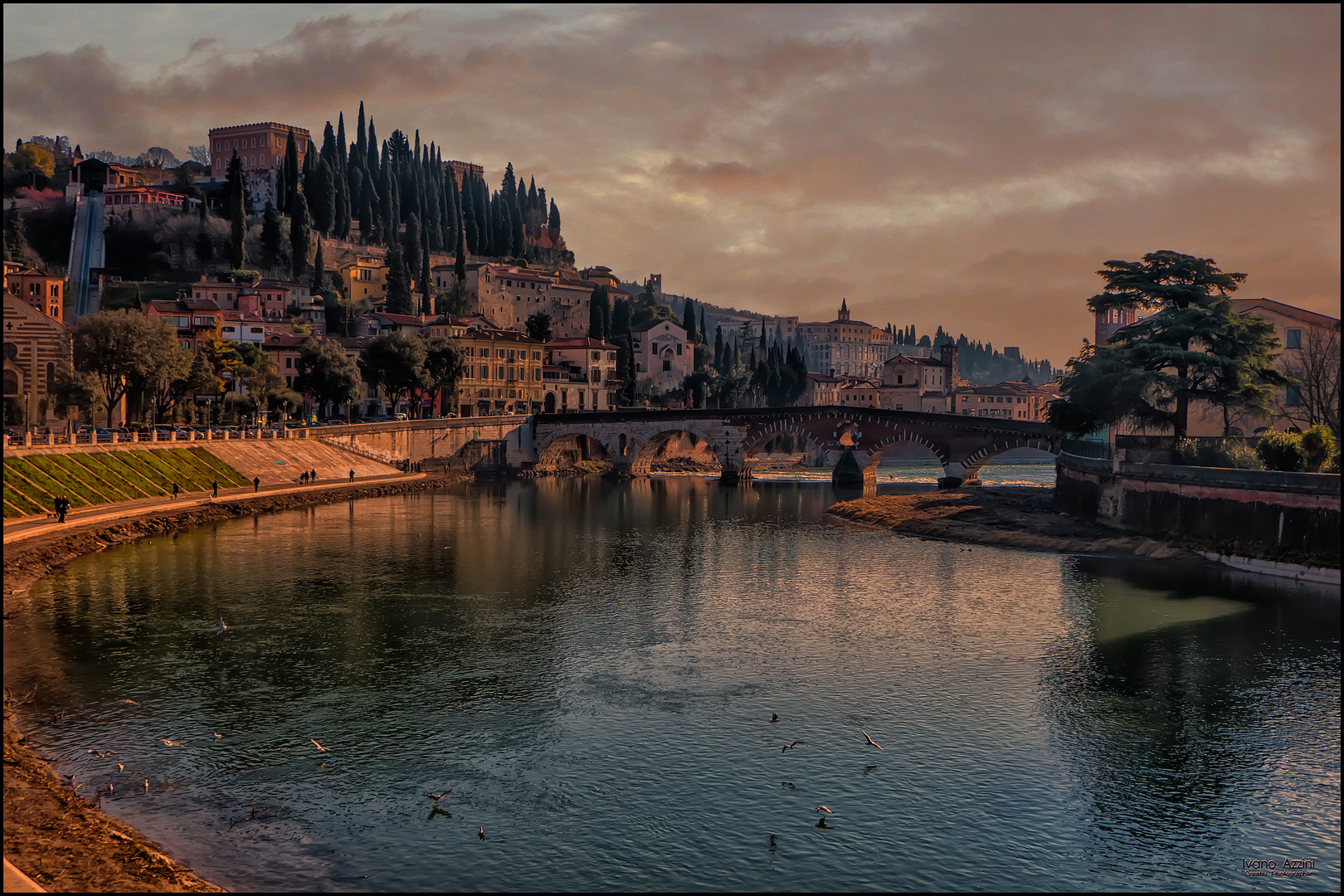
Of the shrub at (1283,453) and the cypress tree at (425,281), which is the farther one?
the cypress tree at (425,281)

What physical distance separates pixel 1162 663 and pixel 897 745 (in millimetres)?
12494

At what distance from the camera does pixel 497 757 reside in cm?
2520

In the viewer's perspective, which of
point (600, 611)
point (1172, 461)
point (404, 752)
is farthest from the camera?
point (1172, 461)

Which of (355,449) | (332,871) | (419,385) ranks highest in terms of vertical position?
(419,385)

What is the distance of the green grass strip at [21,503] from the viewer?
5325 centimetres

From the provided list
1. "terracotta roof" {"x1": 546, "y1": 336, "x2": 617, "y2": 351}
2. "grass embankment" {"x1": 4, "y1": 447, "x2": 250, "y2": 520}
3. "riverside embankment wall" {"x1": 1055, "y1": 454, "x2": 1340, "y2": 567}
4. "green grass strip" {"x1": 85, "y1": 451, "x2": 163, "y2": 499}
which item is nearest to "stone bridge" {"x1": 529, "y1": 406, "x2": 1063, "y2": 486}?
"terracotta roof" {"x1": 546, "y1": 336, "x2": 617, "y2": 351}

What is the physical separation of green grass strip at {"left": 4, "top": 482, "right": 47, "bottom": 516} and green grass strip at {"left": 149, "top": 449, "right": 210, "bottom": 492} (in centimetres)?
1598

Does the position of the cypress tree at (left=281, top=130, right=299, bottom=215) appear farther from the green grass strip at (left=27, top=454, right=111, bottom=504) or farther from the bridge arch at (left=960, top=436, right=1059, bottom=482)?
the bridge arch at (left=960, top=436, right=1059, bottom=482)

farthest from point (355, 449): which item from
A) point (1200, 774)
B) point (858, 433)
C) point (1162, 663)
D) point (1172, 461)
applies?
point (1200, 774)

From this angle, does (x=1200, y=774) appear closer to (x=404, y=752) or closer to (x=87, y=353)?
(x=404, y=752)

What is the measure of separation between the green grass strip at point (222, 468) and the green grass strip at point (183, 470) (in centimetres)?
146

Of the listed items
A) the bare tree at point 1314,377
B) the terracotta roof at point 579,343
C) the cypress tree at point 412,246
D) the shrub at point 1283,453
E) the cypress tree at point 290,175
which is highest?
the cypress tree at point 290,175

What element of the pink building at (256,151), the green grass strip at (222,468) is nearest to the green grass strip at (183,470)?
the green grass strip at (222,468)

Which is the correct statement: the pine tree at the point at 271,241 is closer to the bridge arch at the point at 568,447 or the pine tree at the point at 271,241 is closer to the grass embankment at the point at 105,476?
the bridge arch at the point at 568,447
